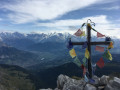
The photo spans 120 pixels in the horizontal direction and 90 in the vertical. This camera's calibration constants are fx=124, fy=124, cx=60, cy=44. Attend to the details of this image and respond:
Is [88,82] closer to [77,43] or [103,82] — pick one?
[103,82]

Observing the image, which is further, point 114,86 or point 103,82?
point 103,82

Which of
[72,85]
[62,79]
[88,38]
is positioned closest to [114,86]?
[72,85]

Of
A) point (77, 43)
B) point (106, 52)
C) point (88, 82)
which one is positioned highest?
point (77, 43)

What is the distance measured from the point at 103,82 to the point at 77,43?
602 centimetres

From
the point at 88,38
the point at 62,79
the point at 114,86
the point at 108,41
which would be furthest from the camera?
the point at 62,79

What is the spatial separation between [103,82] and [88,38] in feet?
19.6

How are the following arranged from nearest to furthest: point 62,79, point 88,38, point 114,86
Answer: point 114,86, point 88,38, point 62,79

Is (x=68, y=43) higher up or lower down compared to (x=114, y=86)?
higher up

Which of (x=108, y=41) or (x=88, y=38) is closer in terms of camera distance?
(x=108, y=41)

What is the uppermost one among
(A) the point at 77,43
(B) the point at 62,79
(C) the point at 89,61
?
(A) the point at 77,43

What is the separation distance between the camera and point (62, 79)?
22422 mm

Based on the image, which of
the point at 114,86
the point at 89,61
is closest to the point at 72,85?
the point at 89,61

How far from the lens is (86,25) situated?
16.2 meters

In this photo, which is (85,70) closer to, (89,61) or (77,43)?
(89,61)
